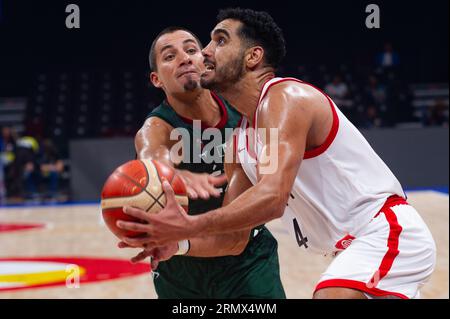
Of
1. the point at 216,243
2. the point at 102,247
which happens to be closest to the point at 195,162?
the point at 216,243

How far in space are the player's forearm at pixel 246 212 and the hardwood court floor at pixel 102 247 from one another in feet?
10.7

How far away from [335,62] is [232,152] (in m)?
13.2

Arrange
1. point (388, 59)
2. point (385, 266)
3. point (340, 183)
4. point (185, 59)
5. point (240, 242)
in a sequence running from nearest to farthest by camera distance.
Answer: point (385, 266)
point (340, 183)
point (240, 242)
point (185, 59)
point (388, 59)

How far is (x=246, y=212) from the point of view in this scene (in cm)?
252

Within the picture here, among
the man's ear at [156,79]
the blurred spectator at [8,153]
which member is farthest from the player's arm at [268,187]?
the blurred spectator at [8,153]

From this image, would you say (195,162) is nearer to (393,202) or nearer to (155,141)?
(155,141)

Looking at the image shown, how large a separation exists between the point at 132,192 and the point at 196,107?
1462mm

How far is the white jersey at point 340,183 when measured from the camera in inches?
112

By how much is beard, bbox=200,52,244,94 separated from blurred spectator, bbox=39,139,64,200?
10.0 metres

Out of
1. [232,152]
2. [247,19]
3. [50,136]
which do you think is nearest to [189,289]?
[232,152]

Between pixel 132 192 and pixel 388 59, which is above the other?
pixel 132 192

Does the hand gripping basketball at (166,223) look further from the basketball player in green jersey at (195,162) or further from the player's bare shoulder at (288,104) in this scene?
the basketball player in green jersey at (195,162)

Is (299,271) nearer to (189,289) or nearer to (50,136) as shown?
(189,289)
